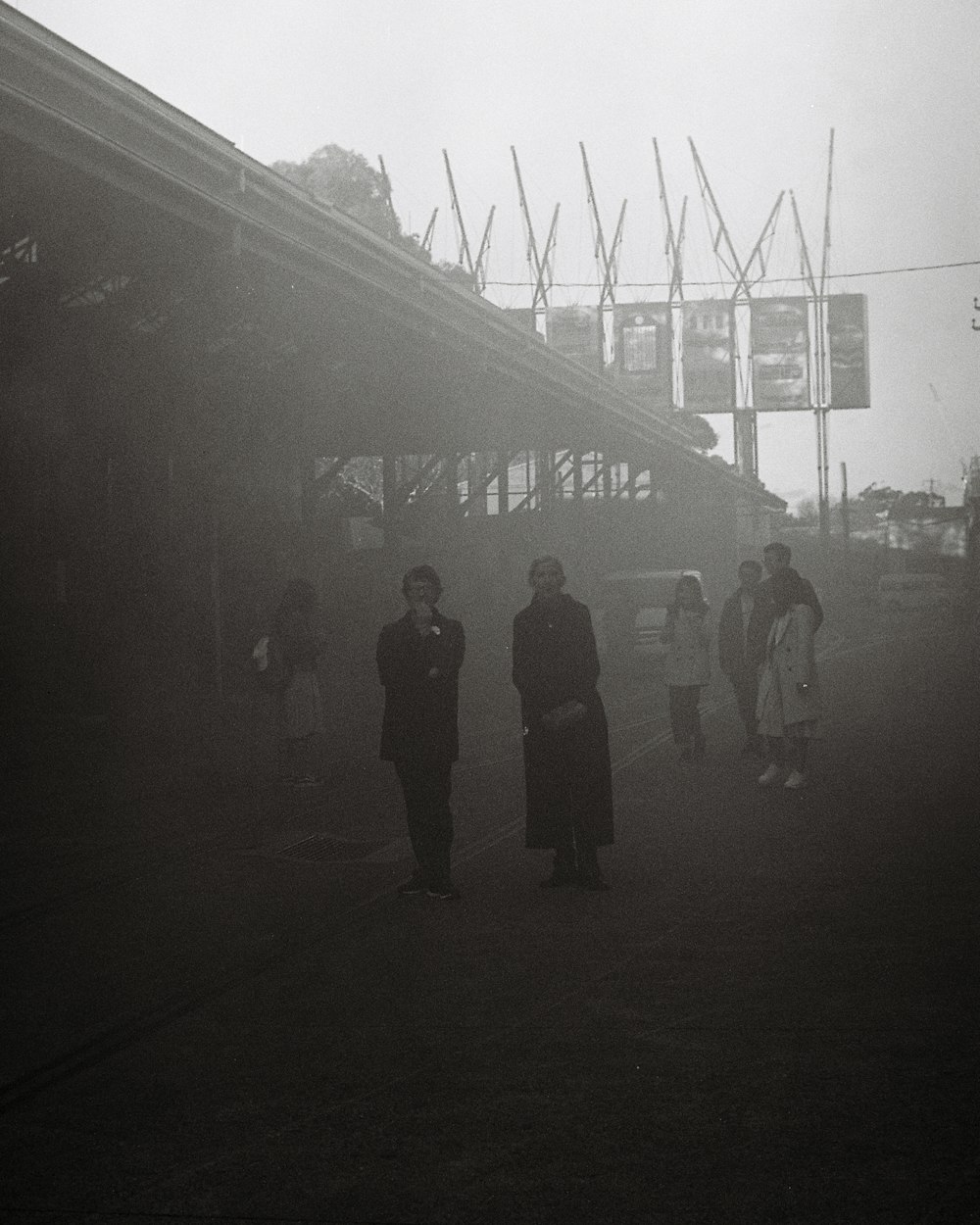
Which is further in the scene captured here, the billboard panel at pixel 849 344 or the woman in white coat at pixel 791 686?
the billboard panel at pixel 849 344

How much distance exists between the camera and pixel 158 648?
22172 mm

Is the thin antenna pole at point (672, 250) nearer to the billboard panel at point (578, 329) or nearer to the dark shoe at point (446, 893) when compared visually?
the billboard panel at point (578, 329)

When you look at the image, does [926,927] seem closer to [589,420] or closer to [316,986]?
[316,986]

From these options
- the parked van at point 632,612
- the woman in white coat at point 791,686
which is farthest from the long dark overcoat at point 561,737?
the parked van at point 632,612

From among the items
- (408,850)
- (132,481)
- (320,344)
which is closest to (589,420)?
(320,344)

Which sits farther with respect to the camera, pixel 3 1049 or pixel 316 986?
pixel 316 986

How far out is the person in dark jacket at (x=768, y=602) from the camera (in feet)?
41.3

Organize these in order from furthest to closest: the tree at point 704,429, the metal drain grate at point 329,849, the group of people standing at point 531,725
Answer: the tree at point 704,429
the metal drain grate at point 329,849
the group of people standing at point 531,725

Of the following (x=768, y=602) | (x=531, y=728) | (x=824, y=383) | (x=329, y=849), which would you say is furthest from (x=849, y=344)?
(x=531, y=728)

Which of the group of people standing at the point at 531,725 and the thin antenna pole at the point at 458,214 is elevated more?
the thin antenna pole at the point at 458,214

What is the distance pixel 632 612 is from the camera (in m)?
31.1

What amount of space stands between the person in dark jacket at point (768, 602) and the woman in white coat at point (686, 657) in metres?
0.49

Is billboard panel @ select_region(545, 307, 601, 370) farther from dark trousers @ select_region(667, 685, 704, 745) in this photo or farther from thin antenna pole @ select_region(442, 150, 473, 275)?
dark trousers @ select_region(667, 685, 704, 745)

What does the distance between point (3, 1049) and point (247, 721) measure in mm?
15603
